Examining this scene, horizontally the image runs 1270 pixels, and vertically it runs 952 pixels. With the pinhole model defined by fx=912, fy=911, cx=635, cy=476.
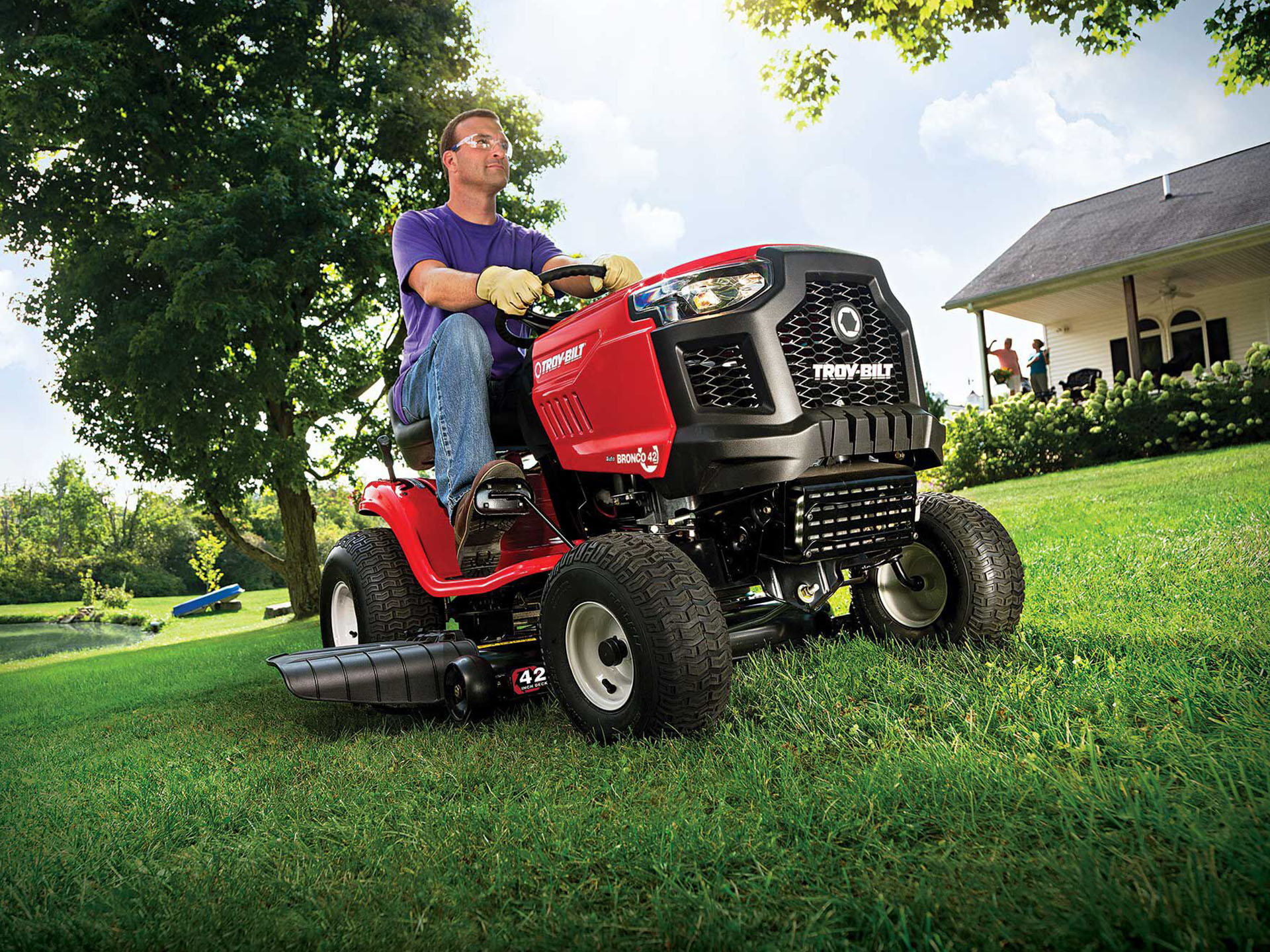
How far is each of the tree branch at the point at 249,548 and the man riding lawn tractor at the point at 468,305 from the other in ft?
43.8

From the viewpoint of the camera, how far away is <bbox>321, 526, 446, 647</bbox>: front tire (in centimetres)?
382

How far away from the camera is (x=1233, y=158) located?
758 inches

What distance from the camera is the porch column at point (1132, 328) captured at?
15.9m

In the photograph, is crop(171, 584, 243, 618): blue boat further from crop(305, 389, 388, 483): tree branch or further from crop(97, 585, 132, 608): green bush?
crop(305, 389, 388, 483): tree branch

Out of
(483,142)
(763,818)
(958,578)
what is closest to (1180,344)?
(958,578)

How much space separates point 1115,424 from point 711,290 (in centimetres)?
1266

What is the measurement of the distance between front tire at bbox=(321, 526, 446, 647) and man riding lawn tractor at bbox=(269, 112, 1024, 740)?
11 mm

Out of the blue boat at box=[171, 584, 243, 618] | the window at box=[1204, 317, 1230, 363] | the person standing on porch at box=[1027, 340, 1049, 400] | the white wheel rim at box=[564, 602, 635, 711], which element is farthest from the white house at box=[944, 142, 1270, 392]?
the blue boat at box=[171, 584, 243, 618]

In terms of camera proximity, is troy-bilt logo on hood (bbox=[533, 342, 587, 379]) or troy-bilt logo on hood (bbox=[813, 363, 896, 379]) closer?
troy-bilt logo on hood (bbox=[813, 363, 896, 379])

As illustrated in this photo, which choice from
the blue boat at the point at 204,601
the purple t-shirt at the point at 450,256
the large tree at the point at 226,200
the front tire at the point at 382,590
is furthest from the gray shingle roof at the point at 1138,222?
the blue boat at the point at 204,601

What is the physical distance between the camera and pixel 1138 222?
714 inches

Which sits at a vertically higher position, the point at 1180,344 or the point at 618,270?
the point at 1180,344

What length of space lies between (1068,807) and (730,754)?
83 cm

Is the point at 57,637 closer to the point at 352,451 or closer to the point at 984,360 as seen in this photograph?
the point at 352,451
